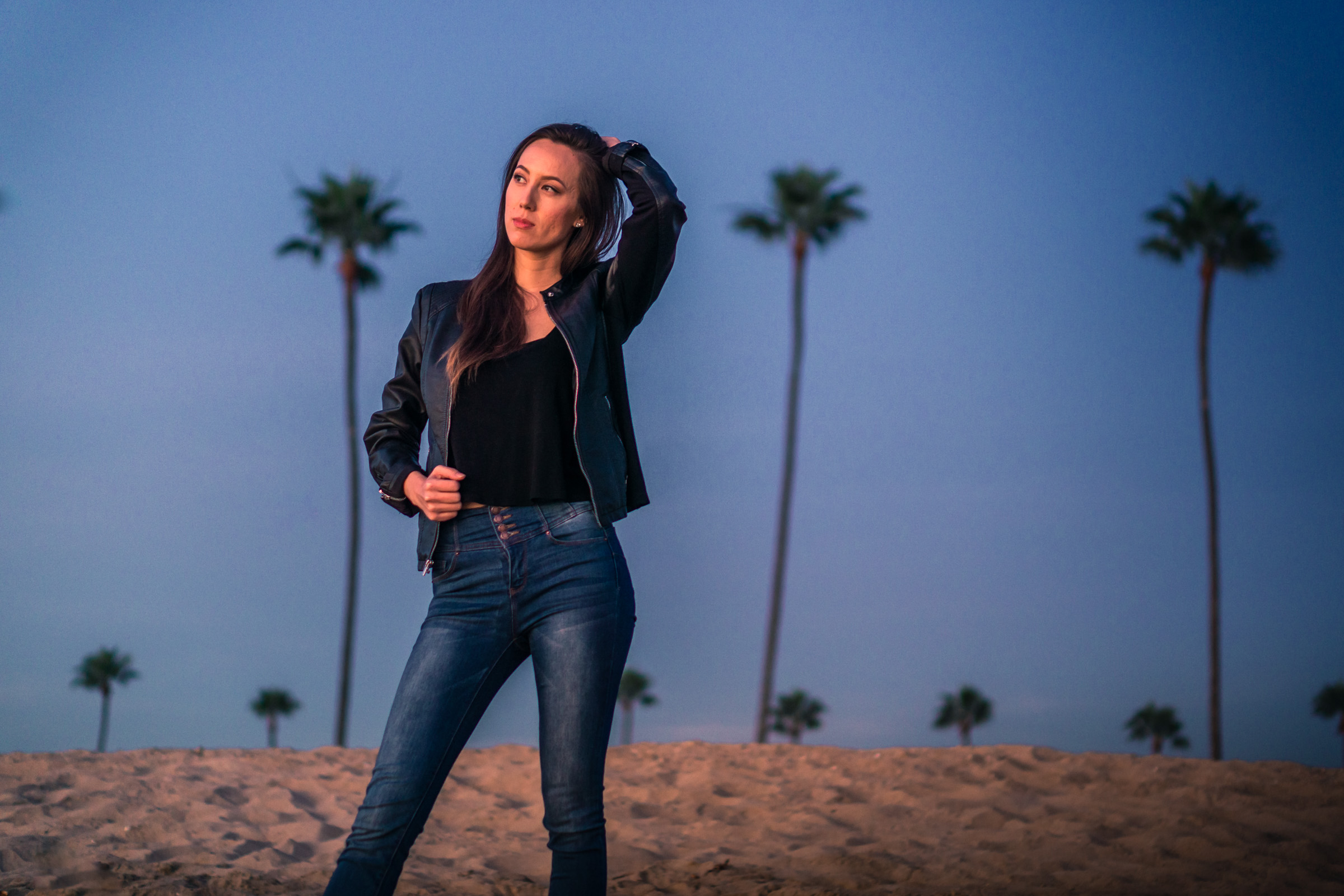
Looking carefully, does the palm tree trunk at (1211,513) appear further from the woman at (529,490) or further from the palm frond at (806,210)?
the woman at (529,490)

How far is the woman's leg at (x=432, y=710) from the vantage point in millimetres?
2637

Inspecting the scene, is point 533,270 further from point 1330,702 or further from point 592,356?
point 1330,702

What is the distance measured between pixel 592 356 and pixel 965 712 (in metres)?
43.3

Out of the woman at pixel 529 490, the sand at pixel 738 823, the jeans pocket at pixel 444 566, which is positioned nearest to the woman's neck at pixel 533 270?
the woman at pixel 529 490

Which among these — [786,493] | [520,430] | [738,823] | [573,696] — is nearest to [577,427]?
[520,430]

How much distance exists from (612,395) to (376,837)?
1.37 metres

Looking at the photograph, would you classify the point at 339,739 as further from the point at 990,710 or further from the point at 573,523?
the point at 990,710

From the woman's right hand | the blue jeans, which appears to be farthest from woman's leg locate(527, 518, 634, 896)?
the woman's right hand

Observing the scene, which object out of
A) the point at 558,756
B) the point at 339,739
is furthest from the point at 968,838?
the point at 339,739

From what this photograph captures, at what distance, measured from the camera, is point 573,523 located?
110 inches

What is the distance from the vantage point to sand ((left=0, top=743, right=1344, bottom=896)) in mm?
5320

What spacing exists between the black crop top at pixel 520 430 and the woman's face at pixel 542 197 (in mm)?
328

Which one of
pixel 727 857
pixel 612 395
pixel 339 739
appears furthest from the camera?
pixel 339 739

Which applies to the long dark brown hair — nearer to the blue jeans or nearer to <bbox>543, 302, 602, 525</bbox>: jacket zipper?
<bbox>543, 302, 602, 525</bbox>: jacket zipper
